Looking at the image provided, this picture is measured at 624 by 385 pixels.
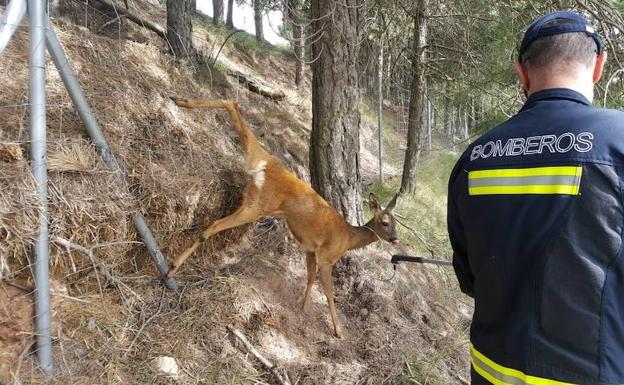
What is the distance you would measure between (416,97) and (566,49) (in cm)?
902

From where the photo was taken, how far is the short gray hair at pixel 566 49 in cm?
184

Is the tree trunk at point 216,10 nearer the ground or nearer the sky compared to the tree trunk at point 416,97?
nearer the sky

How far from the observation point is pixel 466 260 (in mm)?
2311

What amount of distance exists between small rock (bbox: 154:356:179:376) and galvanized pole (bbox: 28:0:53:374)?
0.87 metres

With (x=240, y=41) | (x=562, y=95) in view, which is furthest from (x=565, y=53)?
(x=240, y=41)

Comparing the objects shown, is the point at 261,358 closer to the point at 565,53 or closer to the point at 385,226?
the point at 385,226

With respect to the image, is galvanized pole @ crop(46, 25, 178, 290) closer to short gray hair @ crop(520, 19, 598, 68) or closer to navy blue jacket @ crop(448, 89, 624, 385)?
navy blue jacket @ crop(448, 89, 624, 385)

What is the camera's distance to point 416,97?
10.6 m

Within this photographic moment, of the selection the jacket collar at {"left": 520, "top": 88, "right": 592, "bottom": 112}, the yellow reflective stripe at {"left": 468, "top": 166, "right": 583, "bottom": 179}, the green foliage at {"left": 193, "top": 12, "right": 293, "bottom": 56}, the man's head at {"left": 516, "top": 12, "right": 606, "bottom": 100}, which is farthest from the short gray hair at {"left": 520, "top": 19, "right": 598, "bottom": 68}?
the green foliage at {"left": 193, "top": 12, "right": 293, "bottom": 56}

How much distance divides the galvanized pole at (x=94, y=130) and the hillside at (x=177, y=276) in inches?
3.5

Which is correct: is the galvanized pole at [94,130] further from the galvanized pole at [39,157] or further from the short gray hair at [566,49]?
the short gray hair at [566,49]

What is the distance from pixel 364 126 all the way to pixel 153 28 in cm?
804

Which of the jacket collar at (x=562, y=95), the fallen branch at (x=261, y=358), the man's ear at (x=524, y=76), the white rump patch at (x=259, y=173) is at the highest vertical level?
the man's ear at (x=524, y=76)

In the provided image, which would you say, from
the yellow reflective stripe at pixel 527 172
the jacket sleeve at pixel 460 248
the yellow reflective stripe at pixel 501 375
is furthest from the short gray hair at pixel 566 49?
the yellow reflective stripe at pixel 501 375
